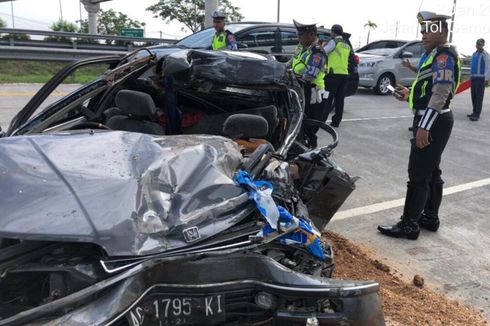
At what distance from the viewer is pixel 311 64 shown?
6.46 m

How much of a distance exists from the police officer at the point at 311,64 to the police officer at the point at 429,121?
203 centimetres

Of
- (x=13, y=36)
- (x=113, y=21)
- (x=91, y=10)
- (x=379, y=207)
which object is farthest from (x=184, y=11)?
(x=379, y=207)

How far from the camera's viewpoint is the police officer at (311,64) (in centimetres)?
632

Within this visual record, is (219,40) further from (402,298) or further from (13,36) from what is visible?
(13,36)

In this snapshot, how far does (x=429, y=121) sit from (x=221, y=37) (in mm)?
5317

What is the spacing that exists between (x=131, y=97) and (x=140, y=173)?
1283mm

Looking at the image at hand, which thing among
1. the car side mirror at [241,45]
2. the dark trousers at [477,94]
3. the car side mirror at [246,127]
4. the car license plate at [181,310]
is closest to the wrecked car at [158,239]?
the car license plate at [181,310]

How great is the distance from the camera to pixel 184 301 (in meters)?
1.87

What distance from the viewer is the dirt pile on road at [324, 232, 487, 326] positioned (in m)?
3.05

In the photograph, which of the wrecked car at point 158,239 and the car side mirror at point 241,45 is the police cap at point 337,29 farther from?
the wrecked car at point 158,239

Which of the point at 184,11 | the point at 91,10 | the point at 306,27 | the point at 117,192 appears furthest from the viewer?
the point at 184,11

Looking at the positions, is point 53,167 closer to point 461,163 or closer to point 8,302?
point 8,302

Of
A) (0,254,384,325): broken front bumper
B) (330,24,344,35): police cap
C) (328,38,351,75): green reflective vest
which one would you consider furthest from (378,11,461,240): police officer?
(330,24,344,35): police cap

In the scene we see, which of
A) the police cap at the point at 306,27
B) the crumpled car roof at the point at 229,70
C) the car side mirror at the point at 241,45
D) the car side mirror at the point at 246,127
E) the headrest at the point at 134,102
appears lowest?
the car side mirror at the point at 246,127
